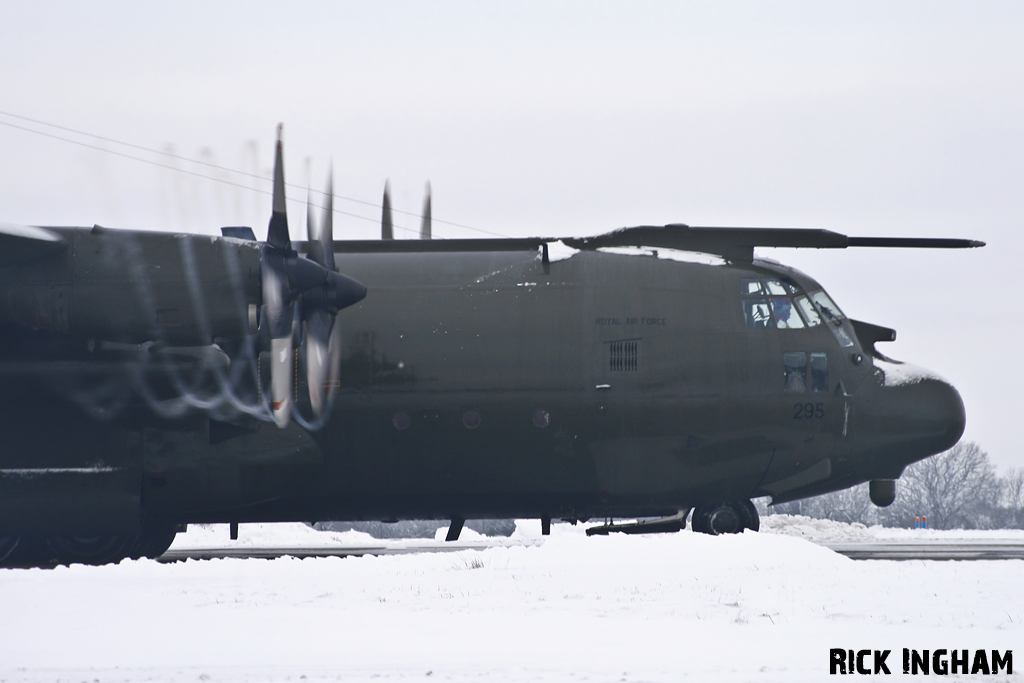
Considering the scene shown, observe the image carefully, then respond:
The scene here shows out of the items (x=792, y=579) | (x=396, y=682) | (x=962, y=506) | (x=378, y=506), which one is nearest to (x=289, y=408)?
(x=378, y=506)

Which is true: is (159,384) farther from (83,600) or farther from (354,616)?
(354,616)

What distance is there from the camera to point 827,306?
16422 mm

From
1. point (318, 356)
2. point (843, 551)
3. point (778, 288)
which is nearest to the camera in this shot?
point (318, 356)

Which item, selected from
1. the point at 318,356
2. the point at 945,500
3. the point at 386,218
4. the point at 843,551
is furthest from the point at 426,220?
the point at 945,500

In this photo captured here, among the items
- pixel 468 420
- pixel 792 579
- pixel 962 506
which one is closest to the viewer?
pixel 792 579

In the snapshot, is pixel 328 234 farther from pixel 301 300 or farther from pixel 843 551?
pixel 843 551

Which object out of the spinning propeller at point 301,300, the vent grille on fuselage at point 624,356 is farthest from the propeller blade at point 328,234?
the vent grille on fuselage at point 624,356

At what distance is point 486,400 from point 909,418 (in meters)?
6.58

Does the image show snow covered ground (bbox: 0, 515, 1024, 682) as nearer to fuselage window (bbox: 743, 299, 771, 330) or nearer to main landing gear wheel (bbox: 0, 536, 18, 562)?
main landing gear wheel (bbox: 0, 536, 18, 562)

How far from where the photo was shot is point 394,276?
15789mm

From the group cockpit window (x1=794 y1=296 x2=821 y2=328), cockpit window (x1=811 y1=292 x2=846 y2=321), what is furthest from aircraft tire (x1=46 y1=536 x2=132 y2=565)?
cockpit window (x1=811 y1=292 x2=846 y2=321)

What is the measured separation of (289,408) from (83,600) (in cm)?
366

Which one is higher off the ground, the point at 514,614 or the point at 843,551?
the point at 514,614

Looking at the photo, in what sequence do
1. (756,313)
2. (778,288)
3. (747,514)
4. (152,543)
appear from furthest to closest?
1. (152,543)
2. (747,514)
3. (778,288)
4. (756,313)
